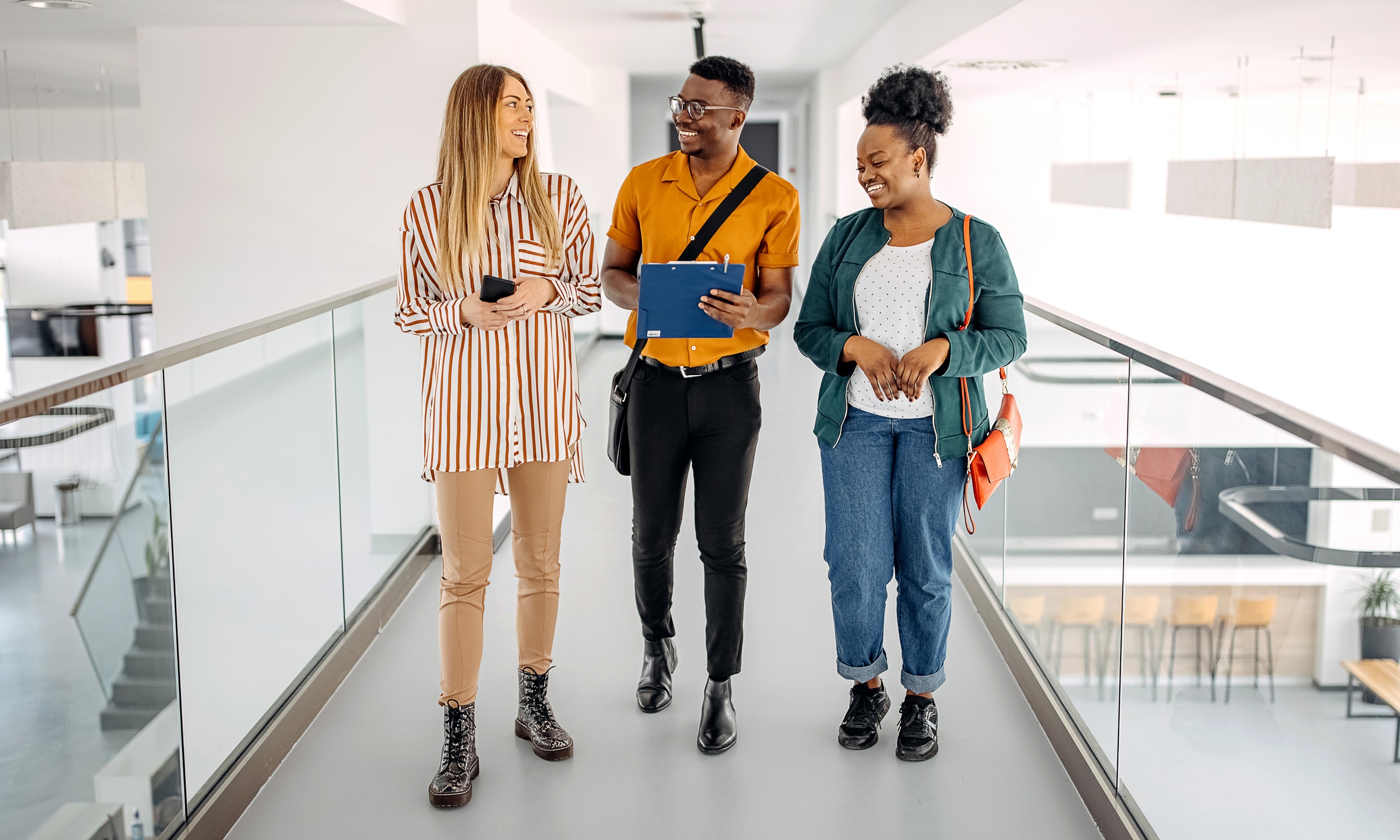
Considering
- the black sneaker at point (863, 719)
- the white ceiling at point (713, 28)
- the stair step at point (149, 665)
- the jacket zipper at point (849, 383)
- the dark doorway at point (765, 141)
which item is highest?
the dark doorway at point (765, 141)

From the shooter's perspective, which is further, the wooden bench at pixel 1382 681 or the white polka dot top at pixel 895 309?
the white polka dot top at pixel 895 309

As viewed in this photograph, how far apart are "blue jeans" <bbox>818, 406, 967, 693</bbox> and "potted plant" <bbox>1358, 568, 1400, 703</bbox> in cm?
102

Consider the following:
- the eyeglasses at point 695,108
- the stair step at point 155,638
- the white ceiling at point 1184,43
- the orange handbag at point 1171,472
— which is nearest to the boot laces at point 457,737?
the stair step at point 155,638

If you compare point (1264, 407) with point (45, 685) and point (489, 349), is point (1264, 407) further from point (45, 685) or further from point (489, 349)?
point (45, 685)

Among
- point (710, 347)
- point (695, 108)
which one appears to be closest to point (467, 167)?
point (695, 108)

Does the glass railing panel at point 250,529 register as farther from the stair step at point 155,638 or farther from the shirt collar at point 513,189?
the shirt collar at point 513,189

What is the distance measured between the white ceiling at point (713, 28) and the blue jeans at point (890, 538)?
204 inches

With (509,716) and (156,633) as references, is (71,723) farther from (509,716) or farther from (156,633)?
(509,716)

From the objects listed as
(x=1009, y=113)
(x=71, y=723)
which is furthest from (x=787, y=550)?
(x=1009, y=113)

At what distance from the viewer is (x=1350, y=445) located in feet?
4.67

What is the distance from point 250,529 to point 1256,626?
2.14 meters

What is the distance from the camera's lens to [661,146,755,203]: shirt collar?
241 centimetres

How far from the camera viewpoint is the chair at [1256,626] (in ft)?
5.51

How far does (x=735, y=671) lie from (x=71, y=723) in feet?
4.60
